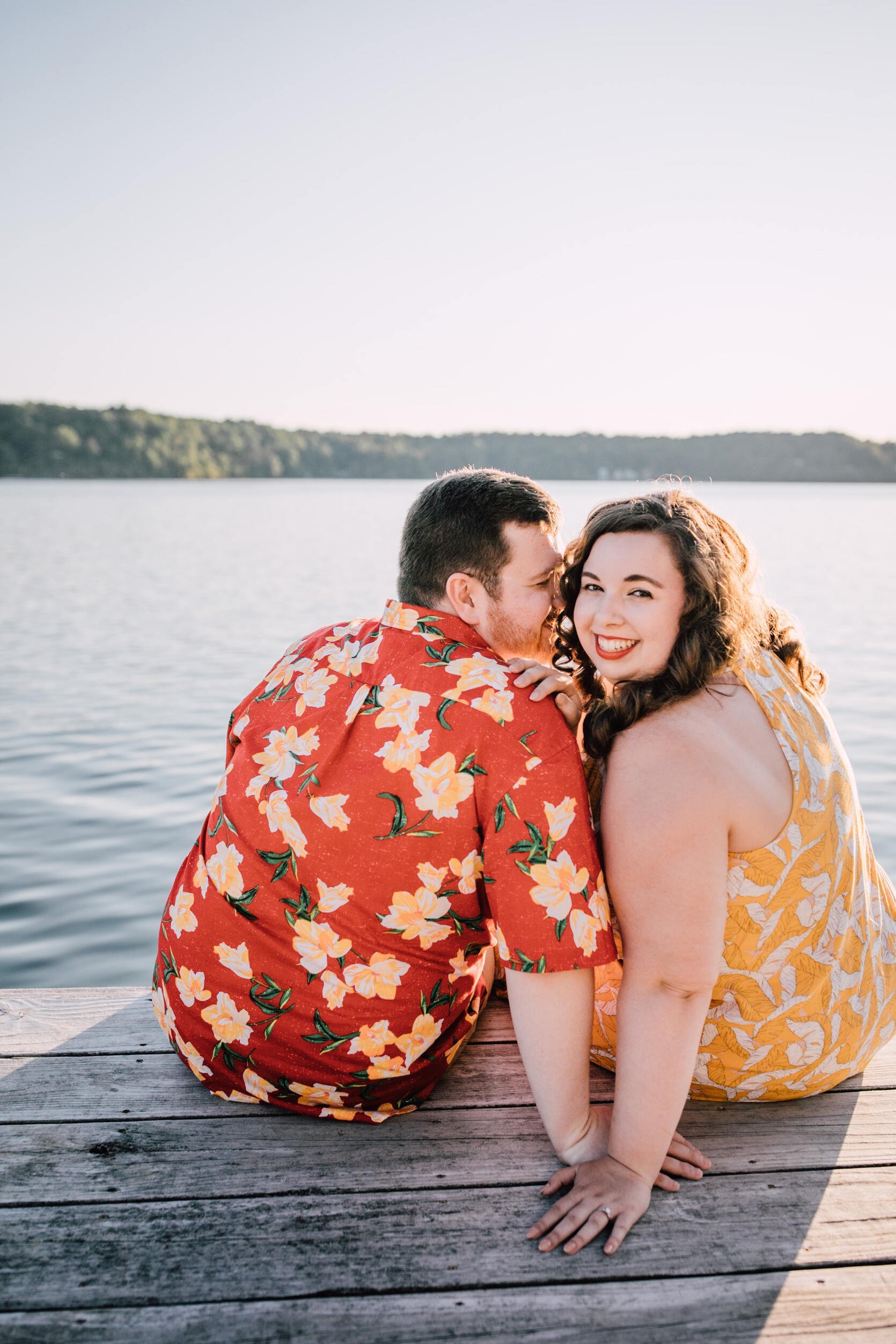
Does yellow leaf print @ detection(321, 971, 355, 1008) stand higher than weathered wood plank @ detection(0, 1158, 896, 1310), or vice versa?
yellow leaf print @ detection(321, 971, 355, 1008)

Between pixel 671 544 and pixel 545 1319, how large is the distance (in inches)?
55.5

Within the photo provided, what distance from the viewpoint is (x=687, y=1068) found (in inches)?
75.8

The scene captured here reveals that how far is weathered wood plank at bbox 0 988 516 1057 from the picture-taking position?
8.24 ft

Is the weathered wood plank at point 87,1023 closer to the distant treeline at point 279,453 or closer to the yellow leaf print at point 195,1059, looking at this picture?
the yellow leaf print at point 195,1059

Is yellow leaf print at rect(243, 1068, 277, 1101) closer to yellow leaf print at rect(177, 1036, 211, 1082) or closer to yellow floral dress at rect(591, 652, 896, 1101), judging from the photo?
yellow leaf print at rect(177, 1036, 211, 1082)

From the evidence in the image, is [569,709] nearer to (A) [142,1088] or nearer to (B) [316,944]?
(B) [316,944]

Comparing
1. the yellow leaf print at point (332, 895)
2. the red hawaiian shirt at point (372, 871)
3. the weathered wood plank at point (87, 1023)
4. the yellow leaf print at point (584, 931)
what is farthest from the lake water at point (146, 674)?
the weathered wood plank at point (87, 1023)

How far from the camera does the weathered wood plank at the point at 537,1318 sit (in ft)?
5.25

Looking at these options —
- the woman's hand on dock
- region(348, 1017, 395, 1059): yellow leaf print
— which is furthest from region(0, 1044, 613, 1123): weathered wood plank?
the woman's hand on dock

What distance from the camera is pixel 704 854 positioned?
6.14 feet

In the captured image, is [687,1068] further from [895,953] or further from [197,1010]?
[197,1010]

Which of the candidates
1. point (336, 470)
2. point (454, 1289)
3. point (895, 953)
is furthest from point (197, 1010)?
point (336, 470)

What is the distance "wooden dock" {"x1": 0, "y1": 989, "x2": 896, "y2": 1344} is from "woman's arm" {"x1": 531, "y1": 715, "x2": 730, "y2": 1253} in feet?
0.32

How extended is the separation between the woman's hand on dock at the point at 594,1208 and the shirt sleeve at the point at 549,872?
421 millimetres
